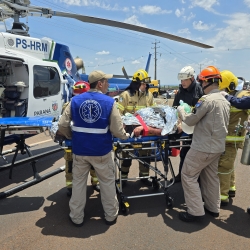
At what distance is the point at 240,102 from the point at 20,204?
3.36 m

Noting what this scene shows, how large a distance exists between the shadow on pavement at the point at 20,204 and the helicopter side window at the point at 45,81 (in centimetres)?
281

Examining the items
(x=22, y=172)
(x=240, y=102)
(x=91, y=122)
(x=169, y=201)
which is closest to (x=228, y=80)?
(x=240, y=102)

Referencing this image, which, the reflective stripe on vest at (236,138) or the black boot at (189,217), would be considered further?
the reflective stripe on vest at (236,138)

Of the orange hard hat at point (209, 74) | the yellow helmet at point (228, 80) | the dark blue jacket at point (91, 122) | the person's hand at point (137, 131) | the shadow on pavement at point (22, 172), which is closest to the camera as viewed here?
the dark blue jacket at point (91, 122)

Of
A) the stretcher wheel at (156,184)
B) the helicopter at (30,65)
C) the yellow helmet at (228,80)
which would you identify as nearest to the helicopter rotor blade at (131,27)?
the helicopter at (30,65)

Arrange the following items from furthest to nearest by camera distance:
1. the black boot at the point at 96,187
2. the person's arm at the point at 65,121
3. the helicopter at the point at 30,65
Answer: the helicopter at the point at 30,65, the black boot at the point at 96,187, the person's arm at the point at 65,121

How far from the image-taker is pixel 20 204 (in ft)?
11.9

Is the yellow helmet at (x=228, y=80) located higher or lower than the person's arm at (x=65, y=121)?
higher

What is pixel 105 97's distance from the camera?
9.35 feet

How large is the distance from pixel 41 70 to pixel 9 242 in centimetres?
444

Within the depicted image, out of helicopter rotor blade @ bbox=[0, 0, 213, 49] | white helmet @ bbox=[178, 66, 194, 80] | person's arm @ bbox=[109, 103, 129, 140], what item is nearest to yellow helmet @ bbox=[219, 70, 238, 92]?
white helmet @ bbox=[178, 66, 194, 80]

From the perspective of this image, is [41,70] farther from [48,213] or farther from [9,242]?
[9,242]

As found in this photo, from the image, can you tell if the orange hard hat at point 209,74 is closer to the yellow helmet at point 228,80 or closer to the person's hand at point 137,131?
the yellow helmet at point 228,80

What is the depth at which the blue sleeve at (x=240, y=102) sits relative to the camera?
299 centimetres
